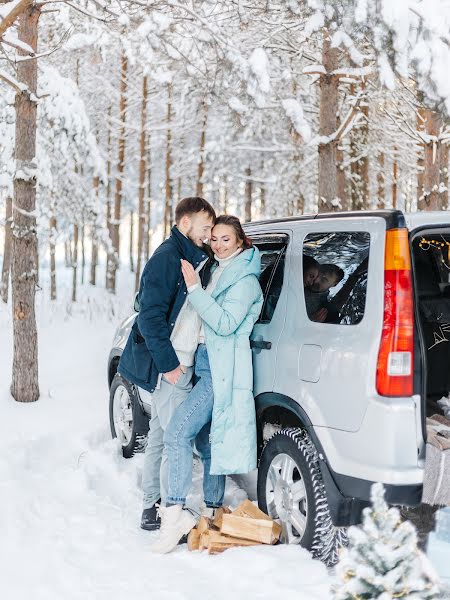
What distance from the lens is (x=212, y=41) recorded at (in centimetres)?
757

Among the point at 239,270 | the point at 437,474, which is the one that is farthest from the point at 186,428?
the point at 437,474

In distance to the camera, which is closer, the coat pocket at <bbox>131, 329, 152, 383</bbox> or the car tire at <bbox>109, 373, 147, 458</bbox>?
the coat pocket at <bbox>131, 329, 152, 383</bbox>

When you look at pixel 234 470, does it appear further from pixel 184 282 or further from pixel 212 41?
pixel 212 41

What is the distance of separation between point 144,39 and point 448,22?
12.9 feet

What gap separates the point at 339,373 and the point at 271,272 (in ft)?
4.14

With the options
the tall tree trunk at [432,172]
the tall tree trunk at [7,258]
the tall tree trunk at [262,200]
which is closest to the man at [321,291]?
the tall tree trunk at [432,172]

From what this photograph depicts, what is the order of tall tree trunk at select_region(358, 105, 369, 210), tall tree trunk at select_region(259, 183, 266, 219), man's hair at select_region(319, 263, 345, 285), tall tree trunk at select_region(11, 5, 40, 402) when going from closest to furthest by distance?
man's hair at select_region(319, 263, 345, 285), tall tree trunk at select_region(11, 5, 40, 402), tall tree trunk at select_region(358, 105, 369, 210), tall tree trunk at select_region(259, 183, 266, 219)

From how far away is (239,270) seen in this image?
4.58 m

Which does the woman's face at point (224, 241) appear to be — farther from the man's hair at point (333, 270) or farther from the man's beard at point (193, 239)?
the man's hair at point (333, 270)

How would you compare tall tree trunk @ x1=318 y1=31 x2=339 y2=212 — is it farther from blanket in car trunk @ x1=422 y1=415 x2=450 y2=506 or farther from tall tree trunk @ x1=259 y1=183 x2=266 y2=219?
tall tree trunk @ x1=259 y1=183 x2=266 y2=219

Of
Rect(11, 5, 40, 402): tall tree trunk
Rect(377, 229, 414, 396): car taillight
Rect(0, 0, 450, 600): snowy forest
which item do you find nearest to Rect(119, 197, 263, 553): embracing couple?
Rect(0, 0, 450, 600): snowy forest

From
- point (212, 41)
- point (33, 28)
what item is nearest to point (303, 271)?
point (212, 41)

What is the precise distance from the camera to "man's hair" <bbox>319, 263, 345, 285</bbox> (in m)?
4.08

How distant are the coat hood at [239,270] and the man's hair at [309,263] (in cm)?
37
